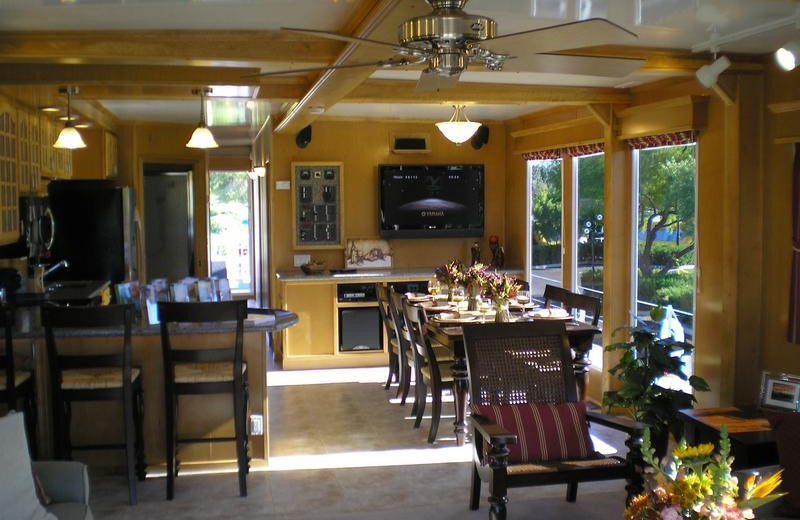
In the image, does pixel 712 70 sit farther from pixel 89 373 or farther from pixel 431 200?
pixel 431 200

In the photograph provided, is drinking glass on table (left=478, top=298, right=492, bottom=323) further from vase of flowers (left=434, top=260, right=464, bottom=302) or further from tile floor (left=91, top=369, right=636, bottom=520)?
tile floor (left=91, top=369, right=636, bottom=520)

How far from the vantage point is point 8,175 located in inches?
226

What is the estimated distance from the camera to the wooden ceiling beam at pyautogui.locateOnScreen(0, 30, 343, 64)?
13.8ft

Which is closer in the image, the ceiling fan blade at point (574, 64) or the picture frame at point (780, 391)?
the ceiling fan blade at point (574, 64)

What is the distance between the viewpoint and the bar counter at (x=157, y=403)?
4.80m

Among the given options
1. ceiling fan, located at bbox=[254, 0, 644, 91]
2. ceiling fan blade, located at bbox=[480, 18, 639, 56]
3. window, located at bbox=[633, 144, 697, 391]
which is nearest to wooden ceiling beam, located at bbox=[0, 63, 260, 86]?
ceiling fan, located at bbox=[254, 0, 644, 91]

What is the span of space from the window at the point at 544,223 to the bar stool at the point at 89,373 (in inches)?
184

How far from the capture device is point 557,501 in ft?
14.2

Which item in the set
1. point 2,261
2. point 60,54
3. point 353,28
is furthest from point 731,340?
point 2,261

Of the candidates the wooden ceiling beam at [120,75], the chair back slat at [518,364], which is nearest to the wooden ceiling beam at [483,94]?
the wooden ceiling beam at [120,75]

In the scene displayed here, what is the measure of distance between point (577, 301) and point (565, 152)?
204cm

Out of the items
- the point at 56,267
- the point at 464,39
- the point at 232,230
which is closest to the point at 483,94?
the point at 464,39

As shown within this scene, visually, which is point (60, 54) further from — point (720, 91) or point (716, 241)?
point (716, 241)

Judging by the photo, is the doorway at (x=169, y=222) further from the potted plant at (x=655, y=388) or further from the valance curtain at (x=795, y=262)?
the valance curtain at (x=795, y=262)
